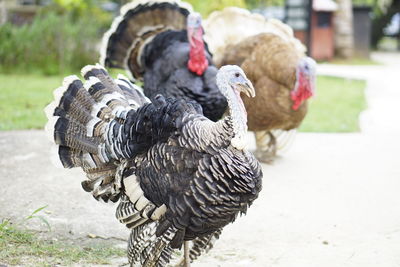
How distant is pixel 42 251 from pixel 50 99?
6.34 m

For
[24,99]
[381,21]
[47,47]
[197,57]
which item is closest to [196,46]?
[197,57]

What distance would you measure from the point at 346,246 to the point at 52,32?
32.3 feet

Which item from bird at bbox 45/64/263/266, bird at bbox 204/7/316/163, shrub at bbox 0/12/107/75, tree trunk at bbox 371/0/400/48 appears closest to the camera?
bird at bbox 45/64/263/266

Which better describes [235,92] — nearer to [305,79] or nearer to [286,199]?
[286,199]

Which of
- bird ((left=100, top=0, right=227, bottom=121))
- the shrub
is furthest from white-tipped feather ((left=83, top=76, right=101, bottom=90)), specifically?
the shrub

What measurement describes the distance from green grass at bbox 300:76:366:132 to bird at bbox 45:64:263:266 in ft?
9.69

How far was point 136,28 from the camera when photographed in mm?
6062

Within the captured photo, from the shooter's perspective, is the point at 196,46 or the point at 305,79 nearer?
the point at 196,46

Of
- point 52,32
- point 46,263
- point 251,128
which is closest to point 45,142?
point 251,128

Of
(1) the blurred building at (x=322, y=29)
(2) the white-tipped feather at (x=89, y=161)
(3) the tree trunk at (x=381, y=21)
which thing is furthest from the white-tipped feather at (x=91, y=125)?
(3) the tree trunk at (x=381, y=21)

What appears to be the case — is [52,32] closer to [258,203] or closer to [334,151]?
[334,151]

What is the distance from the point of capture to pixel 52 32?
12.7m

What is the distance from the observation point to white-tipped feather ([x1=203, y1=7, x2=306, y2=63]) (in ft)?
22.4

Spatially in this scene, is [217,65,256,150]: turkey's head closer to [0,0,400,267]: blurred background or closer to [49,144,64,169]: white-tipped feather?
[0,0,400,267]: blurred background
